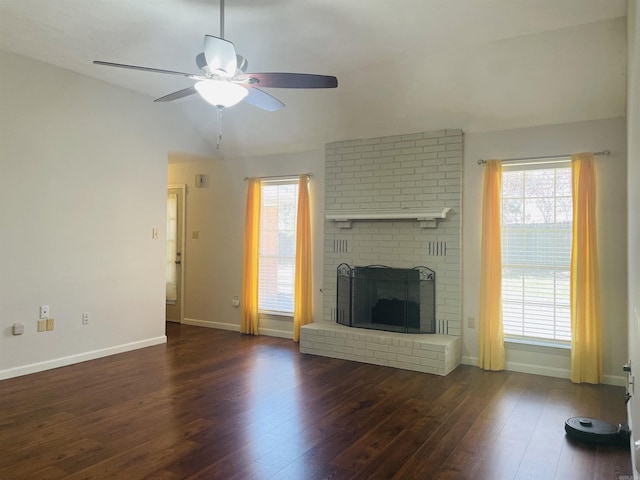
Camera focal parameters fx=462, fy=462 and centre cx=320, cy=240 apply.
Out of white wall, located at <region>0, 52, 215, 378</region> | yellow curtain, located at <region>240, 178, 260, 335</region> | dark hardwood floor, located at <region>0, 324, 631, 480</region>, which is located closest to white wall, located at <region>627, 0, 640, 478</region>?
dark hardwood floor, located at <region>0, 324, 631, 480</region>

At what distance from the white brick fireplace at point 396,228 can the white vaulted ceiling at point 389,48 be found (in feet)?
1.16

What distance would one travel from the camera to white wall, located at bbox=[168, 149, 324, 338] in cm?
659

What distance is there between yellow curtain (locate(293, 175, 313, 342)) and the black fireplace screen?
A: 47 centimetres

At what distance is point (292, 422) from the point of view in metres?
3.37

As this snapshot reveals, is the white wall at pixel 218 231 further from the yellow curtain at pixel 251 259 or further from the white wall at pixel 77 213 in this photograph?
the white wall at pixel 77 213

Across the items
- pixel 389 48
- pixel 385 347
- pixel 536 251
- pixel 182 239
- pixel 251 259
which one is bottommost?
pixel 385 347

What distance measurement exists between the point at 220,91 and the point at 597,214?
3668mm

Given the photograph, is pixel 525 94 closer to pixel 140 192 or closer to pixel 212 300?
pixel 140 192

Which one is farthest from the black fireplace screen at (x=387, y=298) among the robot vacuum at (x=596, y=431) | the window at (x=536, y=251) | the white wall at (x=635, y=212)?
the white wall at (x=635, y=212)

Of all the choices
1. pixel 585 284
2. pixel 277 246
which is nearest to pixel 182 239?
pixel 277 246

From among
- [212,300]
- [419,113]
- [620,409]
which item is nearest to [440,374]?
[620,409]

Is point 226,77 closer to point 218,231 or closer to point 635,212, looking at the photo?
point 635,212

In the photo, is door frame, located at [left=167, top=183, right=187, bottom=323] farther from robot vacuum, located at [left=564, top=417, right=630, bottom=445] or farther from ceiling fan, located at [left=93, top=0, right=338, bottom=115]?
robot vacuum, located at [left=564, top=417, right=630, bottom=445]

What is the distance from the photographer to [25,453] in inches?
111
